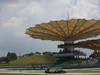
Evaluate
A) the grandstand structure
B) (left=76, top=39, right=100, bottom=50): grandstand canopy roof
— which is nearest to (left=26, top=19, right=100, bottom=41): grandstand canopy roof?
the grandstand structure

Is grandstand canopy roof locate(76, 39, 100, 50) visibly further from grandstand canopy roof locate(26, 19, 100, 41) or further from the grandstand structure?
grandstand canopy roof locate(26, 19, 100, 41)

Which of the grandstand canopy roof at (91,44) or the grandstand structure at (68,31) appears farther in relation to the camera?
the grandstand canopy roof at (91,44)

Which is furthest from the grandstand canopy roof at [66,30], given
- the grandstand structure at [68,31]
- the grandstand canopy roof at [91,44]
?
the grandstand canopy roof at [91,44]

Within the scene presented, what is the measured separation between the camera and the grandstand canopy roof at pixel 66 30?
11497 cm

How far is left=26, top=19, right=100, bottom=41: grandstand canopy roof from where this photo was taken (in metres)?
115

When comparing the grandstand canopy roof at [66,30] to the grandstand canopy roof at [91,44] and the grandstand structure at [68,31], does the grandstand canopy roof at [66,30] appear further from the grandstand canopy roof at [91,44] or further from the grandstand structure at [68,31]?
the grandstand canopy roof at [91,44]

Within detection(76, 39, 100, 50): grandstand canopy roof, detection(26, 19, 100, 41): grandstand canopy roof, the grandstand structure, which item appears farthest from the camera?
detection(76, 39, 100, 50): grandstand canopy roof

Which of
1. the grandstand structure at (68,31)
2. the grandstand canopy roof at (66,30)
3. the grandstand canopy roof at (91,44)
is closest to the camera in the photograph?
the grandstand canopy roof at (66,30)

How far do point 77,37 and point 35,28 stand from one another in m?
21.5

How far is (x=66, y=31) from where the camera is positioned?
125m

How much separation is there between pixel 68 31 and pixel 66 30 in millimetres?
1347

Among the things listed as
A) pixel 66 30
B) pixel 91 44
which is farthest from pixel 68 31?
pixel 91 44

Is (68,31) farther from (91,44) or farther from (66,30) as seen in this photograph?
(91,44)

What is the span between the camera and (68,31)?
410 ft
